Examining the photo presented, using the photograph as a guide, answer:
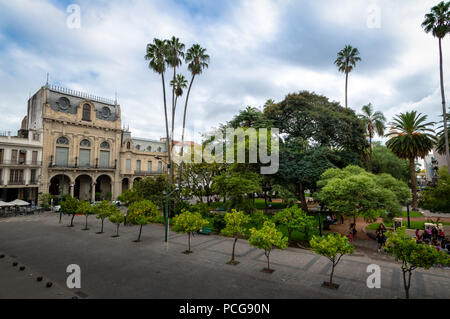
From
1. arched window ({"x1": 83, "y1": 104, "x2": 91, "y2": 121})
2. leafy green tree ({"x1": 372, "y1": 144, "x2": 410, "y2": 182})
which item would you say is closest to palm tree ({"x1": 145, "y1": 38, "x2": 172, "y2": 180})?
arched window ({"x1": 83, "y1": 104, "x2": 91, "y2": 121})

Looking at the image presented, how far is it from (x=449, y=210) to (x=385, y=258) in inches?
327

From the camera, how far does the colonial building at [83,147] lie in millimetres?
43531

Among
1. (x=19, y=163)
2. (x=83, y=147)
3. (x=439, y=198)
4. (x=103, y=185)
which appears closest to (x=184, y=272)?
(x=439, y=198)

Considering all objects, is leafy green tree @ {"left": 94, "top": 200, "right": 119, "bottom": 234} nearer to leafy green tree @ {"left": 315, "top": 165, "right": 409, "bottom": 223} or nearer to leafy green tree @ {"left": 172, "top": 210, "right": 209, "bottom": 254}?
leafy green tree @ {"left": 172, "top": 210, "right": 209, "bottom": 254}

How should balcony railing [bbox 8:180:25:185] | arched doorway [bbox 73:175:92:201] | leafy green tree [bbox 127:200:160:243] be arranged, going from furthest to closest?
arched doorway [bbox 73:175:92:201] < balcony railing [bbox 8:180:25:185] < leafy green tree [bbox 127:200:160:243]

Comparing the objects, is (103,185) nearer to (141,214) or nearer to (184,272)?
(141,214)

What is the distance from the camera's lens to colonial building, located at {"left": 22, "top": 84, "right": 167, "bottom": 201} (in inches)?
1714

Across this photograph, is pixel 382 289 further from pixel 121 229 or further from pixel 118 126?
pixel 118 126

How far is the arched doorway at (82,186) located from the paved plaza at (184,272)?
29197mm

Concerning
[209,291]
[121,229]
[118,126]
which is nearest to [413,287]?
[209,291]

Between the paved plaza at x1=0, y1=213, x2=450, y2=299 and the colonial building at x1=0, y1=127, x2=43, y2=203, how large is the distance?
866 inches

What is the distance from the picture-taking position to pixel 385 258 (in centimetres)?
1681

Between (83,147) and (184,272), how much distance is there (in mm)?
43567

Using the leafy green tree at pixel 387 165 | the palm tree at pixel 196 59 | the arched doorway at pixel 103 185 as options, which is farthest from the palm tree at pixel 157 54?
the leafy green tree at pixel 387 165
